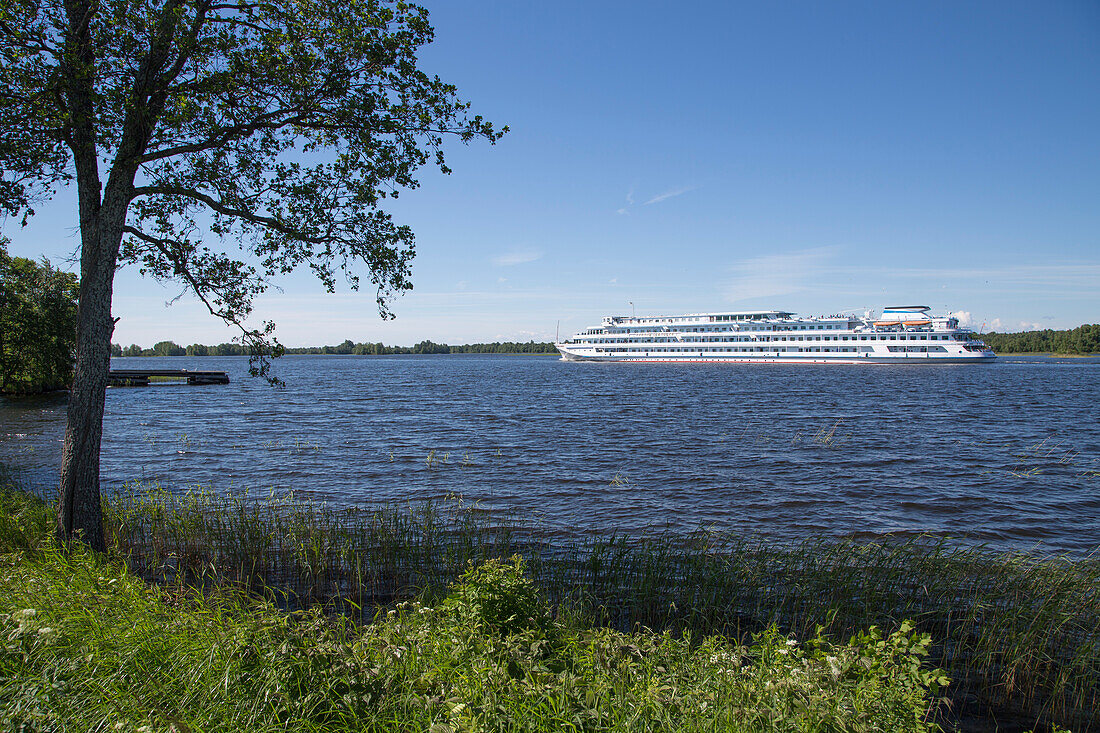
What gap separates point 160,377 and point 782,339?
95.3 meters

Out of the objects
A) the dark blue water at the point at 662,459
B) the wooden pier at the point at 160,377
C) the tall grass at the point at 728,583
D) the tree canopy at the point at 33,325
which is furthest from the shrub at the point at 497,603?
the wooden pier at the point at 160,377

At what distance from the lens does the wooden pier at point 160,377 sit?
5806 centimetres

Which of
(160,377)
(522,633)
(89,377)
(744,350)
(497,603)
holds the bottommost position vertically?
(522,633)

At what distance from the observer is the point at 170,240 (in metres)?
9.83

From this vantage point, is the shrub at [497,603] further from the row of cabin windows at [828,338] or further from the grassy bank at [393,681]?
the row of cabin windows at [828,338]

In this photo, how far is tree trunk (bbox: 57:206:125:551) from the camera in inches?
331

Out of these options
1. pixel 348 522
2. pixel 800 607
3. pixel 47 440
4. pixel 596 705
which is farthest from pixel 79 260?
pixel 47 440

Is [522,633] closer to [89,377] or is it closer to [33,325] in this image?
[89,377]

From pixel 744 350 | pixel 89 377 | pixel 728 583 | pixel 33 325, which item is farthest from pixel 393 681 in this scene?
pixel 744 350

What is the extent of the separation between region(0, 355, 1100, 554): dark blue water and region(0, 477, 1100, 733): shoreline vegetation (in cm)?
252

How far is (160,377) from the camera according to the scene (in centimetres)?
6538

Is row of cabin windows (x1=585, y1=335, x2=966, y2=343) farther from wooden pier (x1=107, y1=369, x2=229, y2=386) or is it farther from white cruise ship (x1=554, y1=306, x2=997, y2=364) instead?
wooden pier (x1=107, y1=369, x2=229, y2=386)

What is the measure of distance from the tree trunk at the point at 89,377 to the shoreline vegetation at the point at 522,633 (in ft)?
2.28

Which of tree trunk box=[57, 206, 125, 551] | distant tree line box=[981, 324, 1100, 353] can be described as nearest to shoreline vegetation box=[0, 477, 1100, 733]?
tree trunk box=[57, 206, 125, 551]
